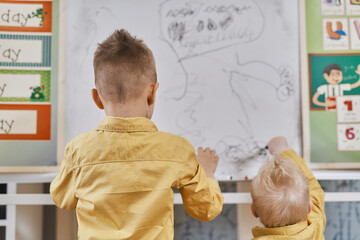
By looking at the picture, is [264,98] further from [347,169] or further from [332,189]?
[332,189]

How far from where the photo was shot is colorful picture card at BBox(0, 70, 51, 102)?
1402 mm

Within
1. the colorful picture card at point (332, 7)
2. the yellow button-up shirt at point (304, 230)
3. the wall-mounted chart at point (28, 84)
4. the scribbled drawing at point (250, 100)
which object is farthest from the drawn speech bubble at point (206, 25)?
the yellow button-up shirt at point (304, 230)

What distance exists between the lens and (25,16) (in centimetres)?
142

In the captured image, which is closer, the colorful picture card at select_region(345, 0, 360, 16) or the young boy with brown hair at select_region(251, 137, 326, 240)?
the young boy with brown hair at select_region(251, 137, 326, 240)

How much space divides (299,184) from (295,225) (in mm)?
111

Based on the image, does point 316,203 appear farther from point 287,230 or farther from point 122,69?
point 122,69

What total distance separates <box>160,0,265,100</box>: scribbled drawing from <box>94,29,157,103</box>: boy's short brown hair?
1.70 feet

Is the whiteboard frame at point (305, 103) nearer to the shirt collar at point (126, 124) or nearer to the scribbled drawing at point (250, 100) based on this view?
the scribbled drawing at point (250, 100)

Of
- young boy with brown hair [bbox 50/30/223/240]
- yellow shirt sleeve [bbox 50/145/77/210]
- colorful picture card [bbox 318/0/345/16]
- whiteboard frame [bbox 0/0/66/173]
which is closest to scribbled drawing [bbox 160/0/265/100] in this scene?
colorful picture card [bbox 318/0/345/16]

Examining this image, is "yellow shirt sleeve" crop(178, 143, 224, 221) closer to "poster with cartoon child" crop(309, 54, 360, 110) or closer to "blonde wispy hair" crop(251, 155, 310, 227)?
"blonde wispy hair" crop(251, 155, 310, 227)

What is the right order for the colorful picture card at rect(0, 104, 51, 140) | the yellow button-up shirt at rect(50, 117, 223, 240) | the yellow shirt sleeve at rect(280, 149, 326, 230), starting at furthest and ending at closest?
the colorful picture card at rect(0, 104, 51, 140) < the yellow shirt sleeve at rect(280, 149, 326, 230) < the yellow button-up shirt at rect(50, 117, 223, 240)

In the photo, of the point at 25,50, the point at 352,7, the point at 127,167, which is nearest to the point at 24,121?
the point at 25,50

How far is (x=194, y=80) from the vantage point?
1.42 m

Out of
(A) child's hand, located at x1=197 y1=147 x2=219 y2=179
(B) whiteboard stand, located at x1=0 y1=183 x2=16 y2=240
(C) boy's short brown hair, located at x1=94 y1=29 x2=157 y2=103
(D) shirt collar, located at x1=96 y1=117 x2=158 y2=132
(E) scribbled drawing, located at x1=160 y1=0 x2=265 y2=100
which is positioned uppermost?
(E) scribbled drawing, located at x1=160 y1=0 x2=265 y2=100
